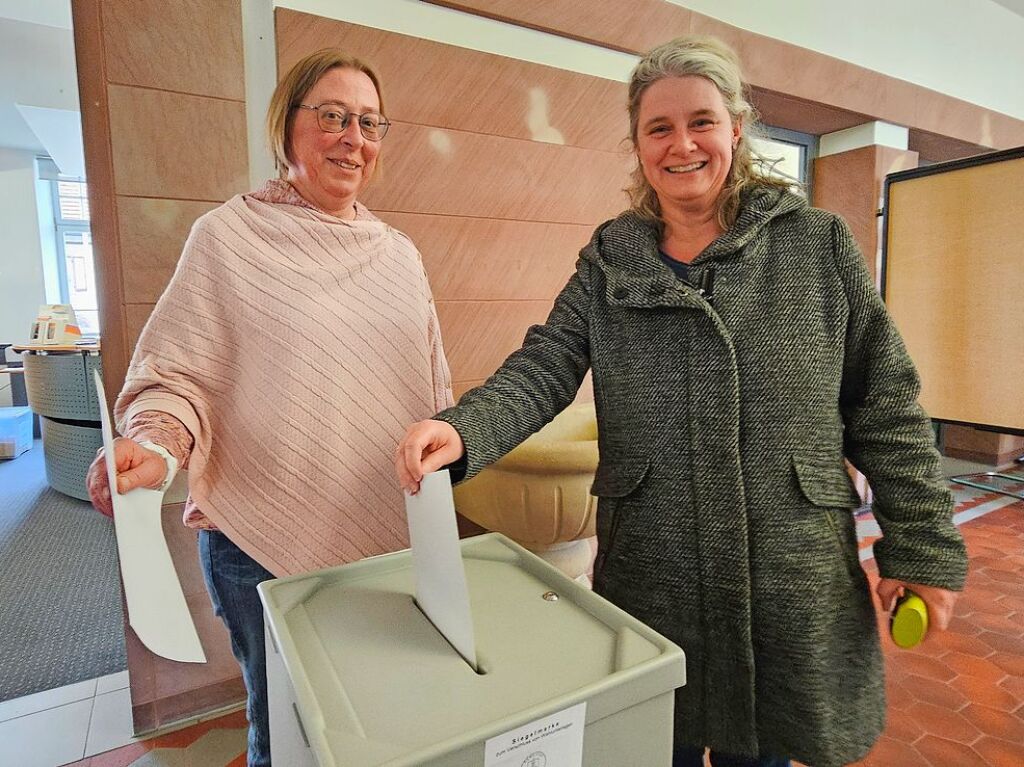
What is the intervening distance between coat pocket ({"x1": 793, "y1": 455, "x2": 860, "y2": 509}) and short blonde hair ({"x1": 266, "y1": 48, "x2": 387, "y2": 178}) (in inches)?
37.0

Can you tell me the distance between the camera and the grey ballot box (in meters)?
0.49

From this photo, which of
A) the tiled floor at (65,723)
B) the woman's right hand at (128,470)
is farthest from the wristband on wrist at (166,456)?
the tiled floor at (65,723)

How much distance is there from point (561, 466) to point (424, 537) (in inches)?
31.3

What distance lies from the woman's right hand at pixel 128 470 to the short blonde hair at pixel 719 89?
30.2 inches

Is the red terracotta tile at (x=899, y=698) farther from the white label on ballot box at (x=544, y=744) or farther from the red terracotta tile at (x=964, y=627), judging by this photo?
the white label on ballot box at (x=544, y=744)

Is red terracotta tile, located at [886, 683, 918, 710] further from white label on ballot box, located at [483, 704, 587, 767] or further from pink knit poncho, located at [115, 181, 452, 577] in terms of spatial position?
white label on ballot box, located at [483, 704, 587, 767]

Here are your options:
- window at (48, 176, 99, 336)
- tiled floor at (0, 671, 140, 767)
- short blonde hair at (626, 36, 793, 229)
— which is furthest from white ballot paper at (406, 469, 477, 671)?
window at (48, 176, 99, 336)

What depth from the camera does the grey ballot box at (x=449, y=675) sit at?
491 mm

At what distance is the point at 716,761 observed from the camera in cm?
108

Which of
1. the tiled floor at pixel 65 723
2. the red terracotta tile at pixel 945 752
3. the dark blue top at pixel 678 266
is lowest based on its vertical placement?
the red terracotta tile at pixel 945 752

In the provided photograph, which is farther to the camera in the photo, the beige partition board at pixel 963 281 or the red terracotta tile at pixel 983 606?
the red terracotta tile at pixel 983 606

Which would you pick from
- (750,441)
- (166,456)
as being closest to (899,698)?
(750,441)

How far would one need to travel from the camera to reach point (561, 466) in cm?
143

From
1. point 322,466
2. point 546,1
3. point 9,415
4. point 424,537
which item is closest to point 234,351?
point 322,466
